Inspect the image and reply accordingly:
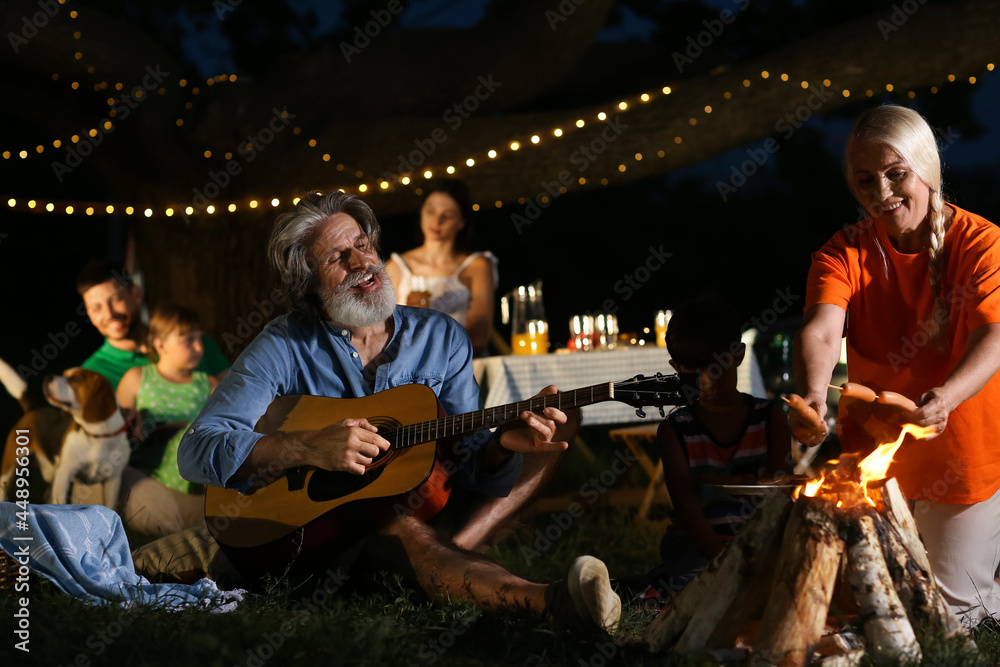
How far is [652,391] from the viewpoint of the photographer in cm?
304

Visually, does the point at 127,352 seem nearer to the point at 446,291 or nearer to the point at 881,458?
the point at 446,291

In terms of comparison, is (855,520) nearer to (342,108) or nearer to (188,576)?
A: (188,576)

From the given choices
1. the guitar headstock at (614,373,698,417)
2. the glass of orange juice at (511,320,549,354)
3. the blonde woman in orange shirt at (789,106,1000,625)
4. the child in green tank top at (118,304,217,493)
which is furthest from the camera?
the glass of orange juice at (511,320,549,354)

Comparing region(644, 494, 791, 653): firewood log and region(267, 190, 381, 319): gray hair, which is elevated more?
region(267, 190, 381, 319): gray hair

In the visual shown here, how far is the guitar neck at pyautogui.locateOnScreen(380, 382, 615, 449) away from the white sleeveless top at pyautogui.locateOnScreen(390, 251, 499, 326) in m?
2.85

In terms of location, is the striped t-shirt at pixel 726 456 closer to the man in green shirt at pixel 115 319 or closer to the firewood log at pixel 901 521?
the firewood log at pixel 901 521

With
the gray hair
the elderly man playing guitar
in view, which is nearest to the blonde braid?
the elderly man playing guitar

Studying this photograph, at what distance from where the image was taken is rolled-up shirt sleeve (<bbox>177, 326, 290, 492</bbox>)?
326 cm

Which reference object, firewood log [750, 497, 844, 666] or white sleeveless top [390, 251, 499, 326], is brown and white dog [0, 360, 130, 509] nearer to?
white sleeveless top [390, 251, 499, 326]

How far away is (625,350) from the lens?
5500mm

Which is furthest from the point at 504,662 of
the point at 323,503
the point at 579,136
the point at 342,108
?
the point at 342,108

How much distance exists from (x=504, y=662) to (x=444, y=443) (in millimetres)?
892

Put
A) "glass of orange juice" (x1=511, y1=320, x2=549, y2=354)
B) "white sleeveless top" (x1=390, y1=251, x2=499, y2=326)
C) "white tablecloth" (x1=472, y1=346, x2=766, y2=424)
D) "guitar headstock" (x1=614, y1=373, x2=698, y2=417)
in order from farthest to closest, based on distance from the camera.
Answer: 1. "white sleeveless top" (x1=390, y1=251, x2=499, y2=326)
2. "glass of orange juice" (x1=511, y1=320, x2=549, y2=354)
3. "white tablecloth" (x1=472, y1=346, x2=766, y2=424)
4. "guitar headstock" (x1=614, y1=373, x2=698, y2=417)

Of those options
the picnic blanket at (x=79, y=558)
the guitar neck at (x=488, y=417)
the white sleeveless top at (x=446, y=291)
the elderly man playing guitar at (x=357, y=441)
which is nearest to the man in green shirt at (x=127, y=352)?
the white sleeveless top at (x=446, y=291)
